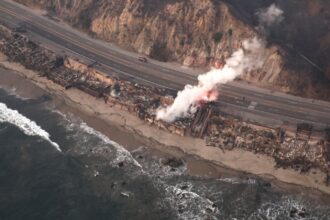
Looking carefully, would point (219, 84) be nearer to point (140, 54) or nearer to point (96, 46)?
point (140, 54)

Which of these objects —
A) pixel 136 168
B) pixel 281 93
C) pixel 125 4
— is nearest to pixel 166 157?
pixel 136 168

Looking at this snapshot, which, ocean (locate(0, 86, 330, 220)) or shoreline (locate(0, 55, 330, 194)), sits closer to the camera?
ocean (locate(0, 86, 330, 220))

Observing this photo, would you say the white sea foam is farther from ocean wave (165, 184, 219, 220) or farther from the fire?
the fire

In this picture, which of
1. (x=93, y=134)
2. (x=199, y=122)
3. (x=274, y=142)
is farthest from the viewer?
(x=93, y=134)

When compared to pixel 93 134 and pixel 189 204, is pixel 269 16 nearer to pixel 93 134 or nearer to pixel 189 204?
pixel 93 134

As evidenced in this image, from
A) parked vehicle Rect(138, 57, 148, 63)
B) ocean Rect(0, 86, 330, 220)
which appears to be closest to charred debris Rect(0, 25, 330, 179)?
ocean Rect(0, 86, 330, 220)

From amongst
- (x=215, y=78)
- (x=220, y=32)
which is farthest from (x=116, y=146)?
(x=220, y=32)

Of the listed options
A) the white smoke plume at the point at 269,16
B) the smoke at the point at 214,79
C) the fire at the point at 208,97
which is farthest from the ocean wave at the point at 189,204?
the white smoke plume at the point at 269,16
